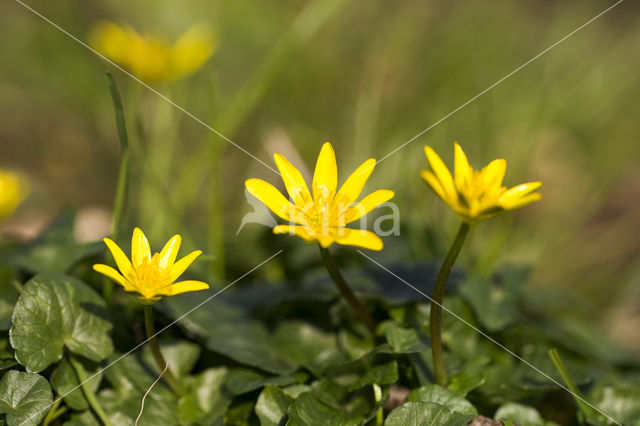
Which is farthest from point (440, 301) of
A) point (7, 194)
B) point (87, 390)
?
point (7, 194)

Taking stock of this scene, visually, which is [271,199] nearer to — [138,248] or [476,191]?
[138,248]

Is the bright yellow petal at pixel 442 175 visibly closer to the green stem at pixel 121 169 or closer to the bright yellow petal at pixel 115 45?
the green stem at pixel 121 169

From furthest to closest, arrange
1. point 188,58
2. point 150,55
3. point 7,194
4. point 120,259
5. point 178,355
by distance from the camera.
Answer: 1. point 188,58
2. point 150,55
3. point 7,194
4. point 178,355
5. point 120,259

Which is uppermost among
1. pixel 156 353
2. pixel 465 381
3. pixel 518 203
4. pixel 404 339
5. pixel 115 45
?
pixel 115 45

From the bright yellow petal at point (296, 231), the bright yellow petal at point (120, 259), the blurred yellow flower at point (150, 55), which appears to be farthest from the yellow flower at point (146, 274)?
the blurred yellow flower at point (150, 55)

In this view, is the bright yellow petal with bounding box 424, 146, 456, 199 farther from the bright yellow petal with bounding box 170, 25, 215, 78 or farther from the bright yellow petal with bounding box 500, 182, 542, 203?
the bright yellow petal with bounding box 170, 25, 215, 78

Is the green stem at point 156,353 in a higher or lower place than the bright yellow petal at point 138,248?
lower
